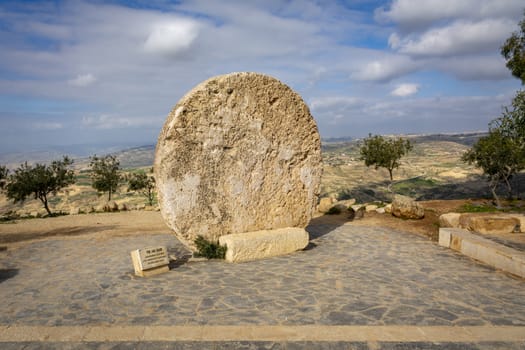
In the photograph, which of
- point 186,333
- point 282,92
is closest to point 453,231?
point 282,92

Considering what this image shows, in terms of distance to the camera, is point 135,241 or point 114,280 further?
point 135,241

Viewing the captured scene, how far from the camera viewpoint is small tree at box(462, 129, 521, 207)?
62.2ft

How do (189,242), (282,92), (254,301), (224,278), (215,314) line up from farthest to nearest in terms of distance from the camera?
(282,92) < (189,242) < (224,278) < (254,301) < (215,314)

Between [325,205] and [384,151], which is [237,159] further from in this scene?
[384,151]

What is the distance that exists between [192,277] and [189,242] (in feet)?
5.27

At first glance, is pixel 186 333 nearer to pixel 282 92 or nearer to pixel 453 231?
pixel 282 92

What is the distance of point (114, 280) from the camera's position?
23.7ft

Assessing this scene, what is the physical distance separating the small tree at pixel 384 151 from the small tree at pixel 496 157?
4.28 m

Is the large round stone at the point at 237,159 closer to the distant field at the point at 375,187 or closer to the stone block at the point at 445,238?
the stone block at the point at 445,238

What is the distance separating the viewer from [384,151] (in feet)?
79.9

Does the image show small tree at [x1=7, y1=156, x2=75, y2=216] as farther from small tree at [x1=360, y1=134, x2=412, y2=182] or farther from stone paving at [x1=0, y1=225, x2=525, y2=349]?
small tree at [x1=360, y1=134, x2=412, y2=182]

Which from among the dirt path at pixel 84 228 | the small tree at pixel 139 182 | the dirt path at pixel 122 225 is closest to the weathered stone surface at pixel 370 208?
the dirt path at pixel 122 225

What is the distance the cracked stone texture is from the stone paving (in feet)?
0.06

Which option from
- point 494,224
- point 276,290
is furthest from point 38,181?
point 494,224
